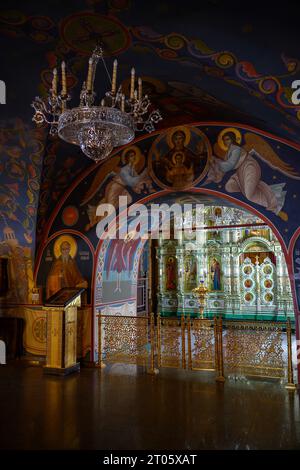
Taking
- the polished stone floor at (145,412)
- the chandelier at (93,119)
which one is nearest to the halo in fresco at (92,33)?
the chandelier at (93,119)

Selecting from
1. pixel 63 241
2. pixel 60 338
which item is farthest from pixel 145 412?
pixel 63 241

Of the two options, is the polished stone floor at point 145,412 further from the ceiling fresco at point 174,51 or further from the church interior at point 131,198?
the ceiling fresco at point 174,51

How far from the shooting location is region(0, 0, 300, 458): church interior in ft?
13.3

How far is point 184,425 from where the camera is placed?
4262mm

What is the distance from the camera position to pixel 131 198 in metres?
7.67

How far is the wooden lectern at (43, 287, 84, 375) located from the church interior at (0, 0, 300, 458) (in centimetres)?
3

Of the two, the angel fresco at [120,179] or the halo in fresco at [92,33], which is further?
the angel fresco at [120,179]

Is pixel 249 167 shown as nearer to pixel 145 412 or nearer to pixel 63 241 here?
pixel 63 241

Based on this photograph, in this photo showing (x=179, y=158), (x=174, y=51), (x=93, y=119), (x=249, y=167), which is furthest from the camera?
(x=179, y=158)

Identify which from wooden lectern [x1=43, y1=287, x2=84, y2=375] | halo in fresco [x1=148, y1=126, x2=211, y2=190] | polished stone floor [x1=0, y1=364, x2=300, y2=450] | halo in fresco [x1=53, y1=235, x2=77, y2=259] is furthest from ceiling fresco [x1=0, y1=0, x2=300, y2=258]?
polished stone floor [x1=0, y1=364, x2=300, y2=450]

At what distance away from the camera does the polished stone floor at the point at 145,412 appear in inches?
152

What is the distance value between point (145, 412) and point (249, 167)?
4.14 meters

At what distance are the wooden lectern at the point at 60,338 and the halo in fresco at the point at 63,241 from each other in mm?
1358
